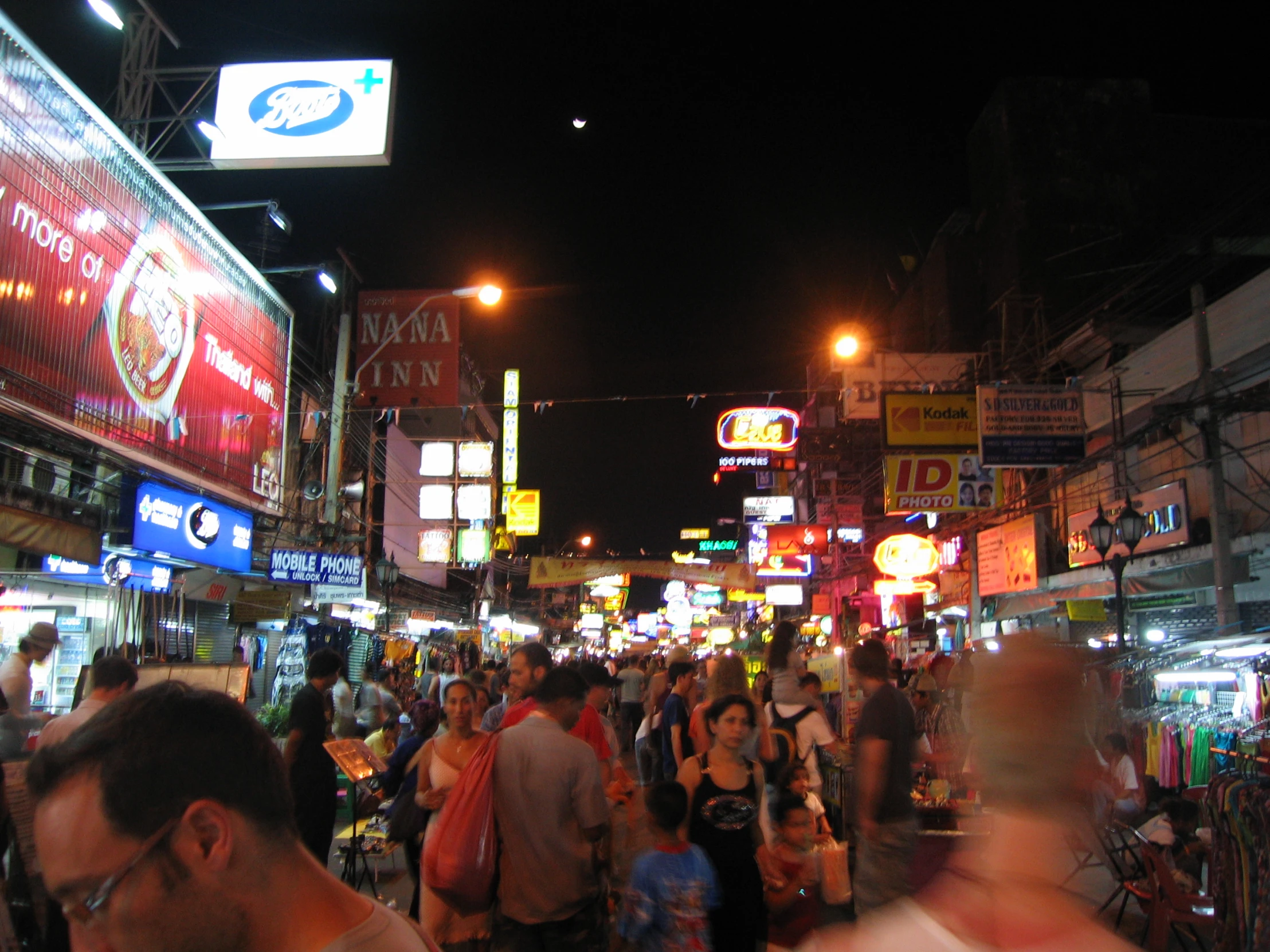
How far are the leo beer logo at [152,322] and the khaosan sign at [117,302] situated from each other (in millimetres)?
27

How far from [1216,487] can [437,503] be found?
20.2 metres

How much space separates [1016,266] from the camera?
1038 inches

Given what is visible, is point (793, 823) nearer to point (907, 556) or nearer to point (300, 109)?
point (300, 109)

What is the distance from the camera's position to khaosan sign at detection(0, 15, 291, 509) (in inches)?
496

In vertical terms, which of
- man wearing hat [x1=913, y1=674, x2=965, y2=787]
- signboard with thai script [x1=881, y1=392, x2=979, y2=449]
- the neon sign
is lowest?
man wearing hat [x1=913, y1=674, x2=965, y2=787]

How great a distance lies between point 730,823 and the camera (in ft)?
17.4

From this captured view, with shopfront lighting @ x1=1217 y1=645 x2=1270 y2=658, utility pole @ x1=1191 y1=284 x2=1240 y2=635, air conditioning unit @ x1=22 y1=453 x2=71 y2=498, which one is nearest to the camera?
shopfront lighting @ x1=1217 y1=645 x2=1270 y2=658

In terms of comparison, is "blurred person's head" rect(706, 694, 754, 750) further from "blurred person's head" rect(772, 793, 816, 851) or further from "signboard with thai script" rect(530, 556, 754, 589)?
"signboard with thai script" rect(530, 556, 754, 589)

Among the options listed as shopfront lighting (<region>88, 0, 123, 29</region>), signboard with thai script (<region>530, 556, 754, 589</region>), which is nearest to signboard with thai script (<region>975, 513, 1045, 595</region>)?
signboard with thai script (<region>530, 556, 754, 589</region>)

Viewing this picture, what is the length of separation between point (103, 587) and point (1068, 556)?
18.9 meters

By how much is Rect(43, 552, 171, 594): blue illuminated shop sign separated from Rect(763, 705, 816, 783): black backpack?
9.99m

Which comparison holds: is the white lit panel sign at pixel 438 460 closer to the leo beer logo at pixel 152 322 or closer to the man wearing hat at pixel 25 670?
the leo beer logo at pixel 152 322

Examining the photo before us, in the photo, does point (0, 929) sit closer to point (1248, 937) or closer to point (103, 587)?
point (1248, 937)

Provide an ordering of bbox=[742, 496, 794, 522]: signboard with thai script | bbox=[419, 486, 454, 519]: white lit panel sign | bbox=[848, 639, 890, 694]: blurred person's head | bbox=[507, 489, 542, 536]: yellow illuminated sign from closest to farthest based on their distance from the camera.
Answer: bbox=[848, 639, 890, 694]: blurred person's head
bbox=[419, 486, 454, 519]: white lit panel sign
bbox=[507, 489, 542, 536]: yellow illuminated sign
bbox=[742, 496, 794, 522]: signboard with thai script
